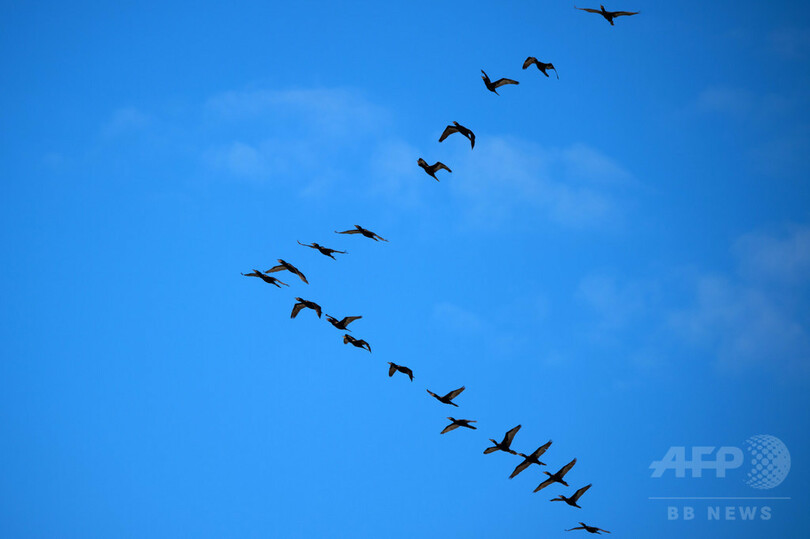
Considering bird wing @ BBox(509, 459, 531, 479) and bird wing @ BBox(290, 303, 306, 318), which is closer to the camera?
bird wing @ BBox(509, 459, 531, 479)

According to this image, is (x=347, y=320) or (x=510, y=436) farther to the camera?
(x=347, y=320)

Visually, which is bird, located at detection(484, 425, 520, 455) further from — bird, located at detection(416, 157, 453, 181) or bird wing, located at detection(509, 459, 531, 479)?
bird, located at detection(416, 157, 453, 181)

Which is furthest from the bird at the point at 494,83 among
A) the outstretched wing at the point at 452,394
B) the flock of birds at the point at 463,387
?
the outstretched wing at the point at 452,394

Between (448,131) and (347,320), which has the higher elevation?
(448,131)

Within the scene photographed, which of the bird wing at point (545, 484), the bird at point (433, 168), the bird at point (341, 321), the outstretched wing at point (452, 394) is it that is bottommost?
the bird wing at point (545, 484)

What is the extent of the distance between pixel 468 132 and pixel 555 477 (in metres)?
30.0

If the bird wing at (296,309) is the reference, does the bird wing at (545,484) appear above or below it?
below

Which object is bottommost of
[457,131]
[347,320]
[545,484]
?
[545,484]

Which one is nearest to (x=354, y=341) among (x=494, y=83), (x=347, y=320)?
(x=347, y=320)

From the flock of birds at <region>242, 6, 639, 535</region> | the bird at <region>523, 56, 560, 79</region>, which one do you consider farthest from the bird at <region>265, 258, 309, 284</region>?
the bird at <region>523, 56, 560, 79</region>

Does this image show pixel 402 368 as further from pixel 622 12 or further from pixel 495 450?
pixel 622 12

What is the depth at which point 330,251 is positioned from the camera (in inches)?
2452

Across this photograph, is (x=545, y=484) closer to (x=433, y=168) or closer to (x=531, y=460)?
(x=531, y=460)

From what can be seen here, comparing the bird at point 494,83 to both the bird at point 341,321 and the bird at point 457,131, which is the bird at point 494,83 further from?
the bird at point 341,321
